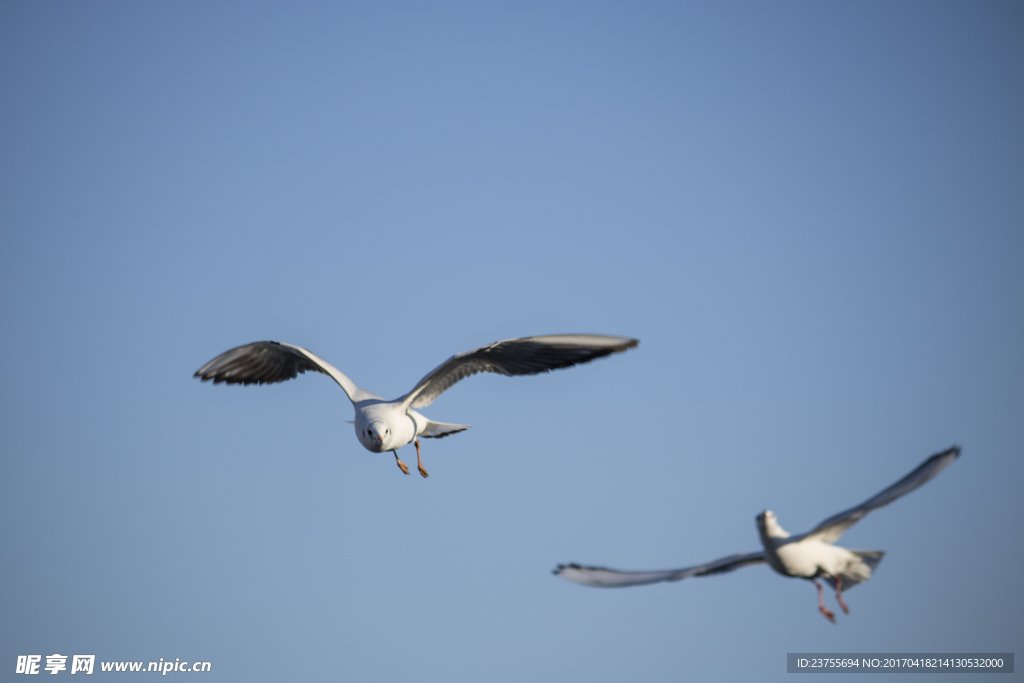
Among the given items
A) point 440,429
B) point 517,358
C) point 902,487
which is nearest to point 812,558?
point 902,487

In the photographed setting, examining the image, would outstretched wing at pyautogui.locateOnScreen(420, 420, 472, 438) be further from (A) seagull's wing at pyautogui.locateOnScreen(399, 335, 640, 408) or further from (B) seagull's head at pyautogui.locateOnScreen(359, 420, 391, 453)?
(B) seagull's head at pyautogui.locateOnScreen(359, 420, 391, 453)

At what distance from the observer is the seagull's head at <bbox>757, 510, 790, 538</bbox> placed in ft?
31.6

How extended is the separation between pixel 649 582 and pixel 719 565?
0.73 m

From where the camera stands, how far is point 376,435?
535 inches

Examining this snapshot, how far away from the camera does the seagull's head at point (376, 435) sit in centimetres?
1358

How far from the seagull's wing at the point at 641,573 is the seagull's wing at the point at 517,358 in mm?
2884

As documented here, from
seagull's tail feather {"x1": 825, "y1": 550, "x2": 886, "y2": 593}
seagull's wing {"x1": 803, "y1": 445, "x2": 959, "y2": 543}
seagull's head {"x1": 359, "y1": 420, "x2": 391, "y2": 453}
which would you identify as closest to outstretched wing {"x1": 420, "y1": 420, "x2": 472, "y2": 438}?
seagull's head {"x1": 359, "y1": 420, "x2": 391, "y2": 453}

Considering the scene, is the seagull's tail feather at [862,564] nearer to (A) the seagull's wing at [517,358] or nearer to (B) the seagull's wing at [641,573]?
(B) the seagull's wing at [641,573]

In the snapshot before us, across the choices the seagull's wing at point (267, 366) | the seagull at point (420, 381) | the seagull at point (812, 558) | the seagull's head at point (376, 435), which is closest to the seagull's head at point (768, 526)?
the seagull at point (812, 558)

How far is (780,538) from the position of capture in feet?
31.6

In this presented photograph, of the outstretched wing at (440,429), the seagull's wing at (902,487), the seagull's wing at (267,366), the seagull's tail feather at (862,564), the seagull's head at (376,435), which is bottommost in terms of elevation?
the seagull's tail feather at (862,564)

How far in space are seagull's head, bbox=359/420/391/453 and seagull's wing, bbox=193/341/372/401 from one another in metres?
1.08

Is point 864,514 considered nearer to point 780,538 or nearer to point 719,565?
point 780,538

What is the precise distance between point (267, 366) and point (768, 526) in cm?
908
